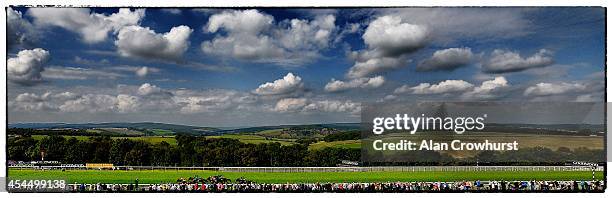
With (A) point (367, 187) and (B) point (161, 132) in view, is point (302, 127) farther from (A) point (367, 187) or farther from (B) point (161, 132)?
(B) point (161, 132)

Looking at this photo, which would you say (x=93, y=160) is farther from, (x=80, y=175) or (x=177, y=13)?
(x=177, y=13)

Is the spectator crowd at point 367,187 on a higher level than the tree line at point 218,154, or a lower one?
lower

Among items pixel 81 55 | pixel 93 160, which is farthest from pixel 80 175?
pixel 81 55

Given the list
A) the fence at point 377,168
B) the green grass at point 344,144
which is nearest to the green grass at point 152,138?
the fence at point 377,168

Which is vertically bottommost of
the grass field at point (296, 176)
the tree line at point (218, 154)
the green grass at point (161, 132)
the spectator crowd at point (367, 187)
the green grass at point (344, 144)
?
the spectator crowd at point (367, 187)

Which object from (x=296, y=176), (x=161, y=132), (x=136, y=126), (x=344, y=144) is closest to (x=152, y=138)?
(x=161, y=132)

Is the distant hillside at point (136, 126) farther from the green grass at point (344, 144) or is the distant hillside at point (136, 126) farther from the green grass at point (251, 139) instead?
the green grass at point (344, 144)
